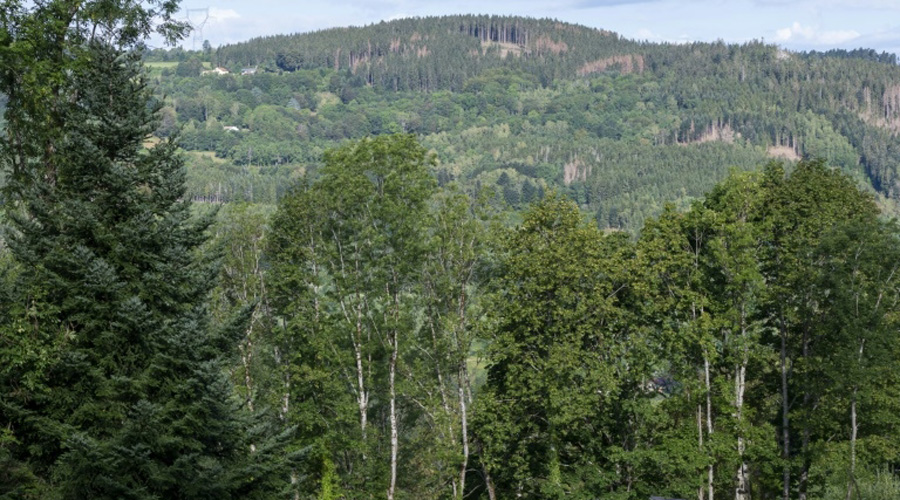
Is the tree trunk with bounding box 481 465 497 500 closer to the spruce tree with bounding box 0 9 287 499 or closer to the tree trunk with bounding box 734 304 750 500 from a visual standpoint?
the tree trunk with bounding box 734 304 750 500

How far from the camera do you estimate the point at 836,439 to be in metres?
39.8

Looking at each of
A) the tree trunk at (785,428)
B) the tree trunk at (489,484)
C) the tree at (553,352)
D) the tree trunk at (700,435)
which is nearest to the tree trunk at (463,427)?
the tree at (553,352)

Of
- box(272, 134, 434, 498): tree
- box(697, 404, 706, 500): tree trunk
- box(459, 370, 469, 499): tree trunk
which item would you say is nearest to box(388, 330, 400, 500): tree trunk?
box(272, 134, 434, 498): tree

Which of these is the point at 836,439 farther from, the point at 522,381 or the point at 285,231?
the point at 285,231

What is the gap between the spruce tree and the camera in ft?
73.2

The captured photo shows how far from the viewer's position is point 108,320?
80.0ft

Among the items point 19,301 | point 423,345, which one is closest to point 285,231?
point 423,345

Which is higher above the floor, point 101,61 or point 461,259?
point 101,61

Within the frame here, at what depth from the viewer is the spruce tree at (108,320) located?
2230 centimetres

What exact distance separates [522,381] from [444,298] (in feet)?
17.3

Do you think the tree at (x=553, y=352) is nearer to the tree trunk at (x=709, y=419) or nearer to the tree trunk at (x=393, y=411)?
the tree trunk at (x=393, y=411)

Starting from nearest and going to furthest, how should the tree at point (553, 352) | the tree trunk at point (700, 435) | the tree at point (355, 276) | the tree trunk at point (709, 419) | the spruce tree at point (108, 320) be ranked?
the spruce tree at point (108, 320) → the tree at point (553, 352) → the tree trunk at point (700, 435) → the tree trunk at point (709, 419) → the tree at point (355, 276)

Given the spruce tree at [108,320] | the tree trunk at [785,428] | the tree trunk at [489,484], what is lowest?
the tree trunk at [489,484]

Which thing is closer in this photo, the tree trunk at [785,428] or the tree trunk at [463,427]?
the tree trunk at [463,427]
